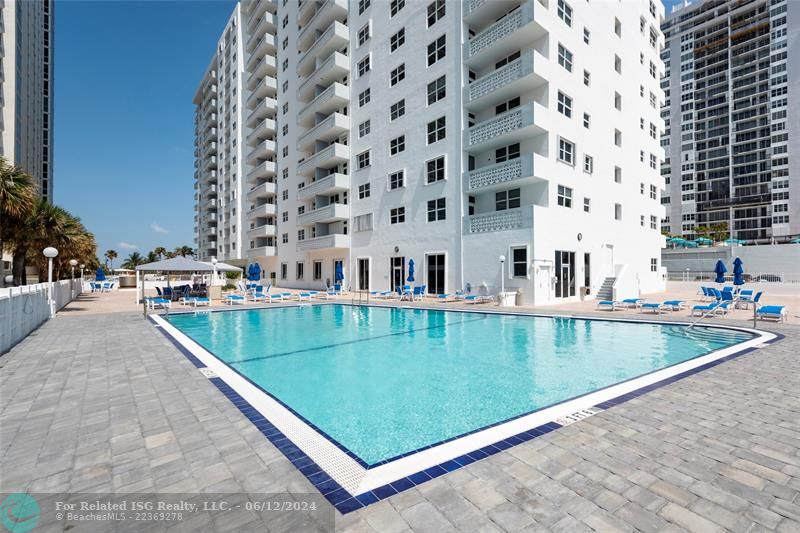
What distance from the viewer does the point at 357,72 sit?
31875 mm

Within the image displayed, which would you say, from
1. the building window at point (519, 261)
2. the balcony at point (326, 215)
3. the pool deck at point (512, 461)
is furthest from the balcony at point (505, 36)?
the pool deck at point (512, 461)

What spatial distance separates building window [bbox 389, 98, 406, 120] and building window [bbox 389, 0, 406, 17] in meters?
6.93

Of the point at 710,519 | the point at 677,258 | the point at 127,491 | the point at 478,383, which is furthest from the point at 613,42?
the point at 677,258

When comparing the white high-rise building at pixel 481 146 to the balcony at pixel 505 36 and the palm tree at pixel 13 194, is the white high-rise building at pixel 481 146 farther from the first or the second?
the palm tree at pixel 13 194

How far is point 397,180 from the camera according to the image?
27.4 m

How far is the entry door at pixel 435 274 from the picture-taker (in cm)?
2425

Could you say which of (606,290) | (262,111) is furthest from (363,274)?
(262,111)

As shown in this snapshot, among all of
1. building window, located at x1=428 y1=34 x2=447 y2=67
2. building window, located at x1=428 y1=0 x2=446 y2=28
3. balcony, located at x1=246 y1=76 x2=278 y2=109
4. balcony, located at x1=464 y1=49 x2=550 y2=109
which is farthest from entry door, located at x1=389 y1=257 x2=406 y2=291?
balcony, located at x1=246 y1=76 x2=278 y2=109

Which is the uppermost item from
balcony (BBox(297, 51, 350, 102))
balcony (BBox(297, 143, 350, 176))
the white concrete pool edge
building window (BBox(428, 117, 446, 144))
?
balcony (BBox(297, 51, 350, 102))

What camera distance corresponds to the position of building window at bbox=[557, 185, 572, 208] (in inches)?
845

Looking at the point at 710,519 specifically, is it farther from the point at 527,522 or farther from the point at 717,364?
the point at 717,364

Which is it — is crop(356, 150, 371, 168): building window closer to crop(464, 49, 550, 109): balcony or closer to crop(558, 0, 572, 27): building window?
crop(464, 49, 550, 109): balcony

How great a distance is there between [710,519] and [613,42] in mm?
32521

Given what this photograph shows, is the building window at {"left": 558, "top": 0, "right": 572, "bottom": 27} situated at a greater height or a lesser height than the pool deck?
greater
